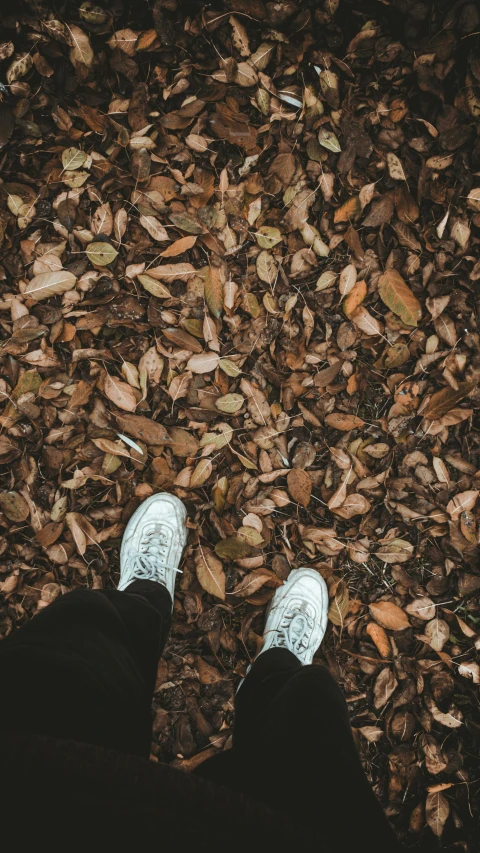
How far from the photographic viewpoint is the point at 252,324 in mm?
1618

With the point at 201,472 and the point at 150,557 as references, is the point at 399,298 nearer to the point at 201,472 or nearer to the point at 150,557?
the point at 201,472

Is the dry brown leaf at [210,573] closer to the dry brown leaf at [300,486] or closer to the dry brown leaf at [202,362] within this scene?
the dry brown leaf at [300,486]

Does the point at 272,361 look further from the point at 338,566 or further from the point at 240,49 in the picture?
the point at 240,49

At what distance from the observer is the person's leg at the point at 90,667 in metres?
0.79

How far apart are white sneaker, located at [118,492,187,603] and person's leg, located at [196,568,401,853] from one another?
1.65 feet

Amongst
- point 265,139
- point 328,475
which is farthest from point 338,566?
point 265,139

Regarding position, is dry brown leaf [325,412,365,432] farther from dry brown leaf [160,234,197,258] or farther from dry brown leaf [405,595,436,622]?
dry brown leaf [160,234,197,258]

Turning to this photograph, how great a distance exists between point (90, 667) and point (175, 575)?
26.7 inches

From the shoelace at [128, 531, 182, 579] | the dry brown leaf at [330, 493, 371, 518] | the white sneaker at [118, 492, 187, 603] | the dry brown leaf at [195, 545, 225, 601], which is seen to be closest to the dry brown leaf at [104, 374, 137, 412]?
the white sneaker at [118, 492, 187, 603]

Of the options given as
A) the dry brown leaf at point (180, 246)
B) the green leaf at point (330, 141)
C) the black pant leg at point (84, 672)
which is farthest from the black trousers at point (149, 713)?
the green leaf at point (330, 141)

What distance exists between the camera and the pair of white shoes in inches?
59.3

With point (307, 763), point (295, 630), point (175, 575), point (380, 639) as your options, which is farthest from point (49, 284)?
point (380, 639)

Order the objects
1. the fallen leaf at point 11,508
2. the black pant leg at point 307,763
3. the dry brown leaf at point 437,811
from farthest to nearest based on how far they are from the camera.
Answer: the fallen leaf at point 11,508 < the dry brown leaf at point 437,811 < the black pant leg at point 307,763

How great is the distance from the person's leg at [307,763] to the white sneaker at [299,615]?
0.96ft
